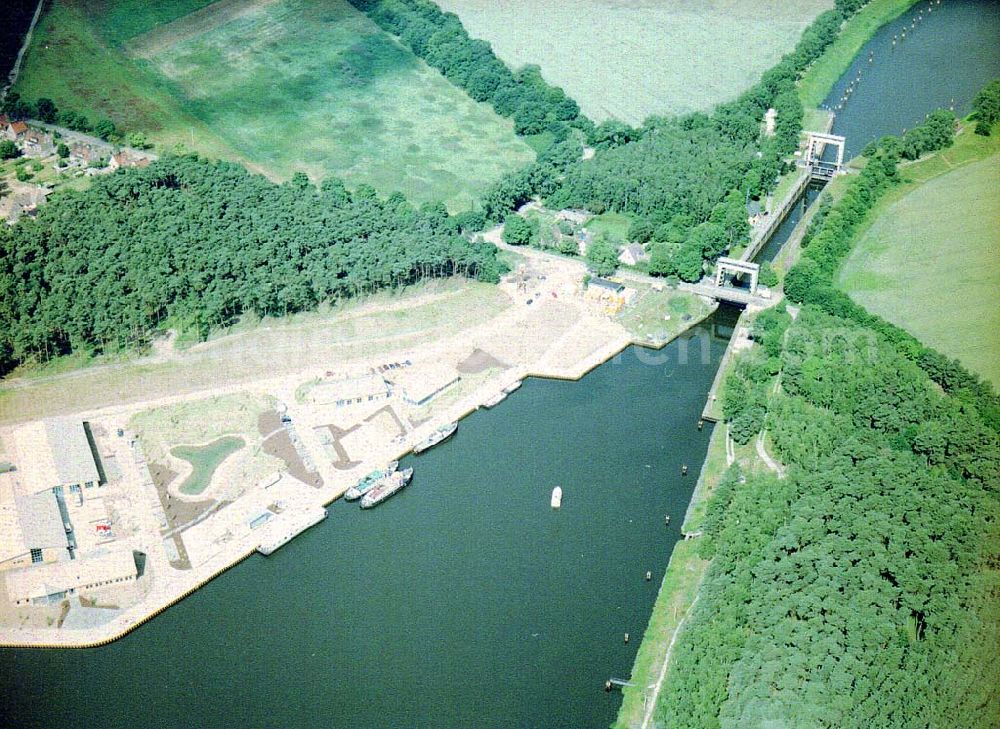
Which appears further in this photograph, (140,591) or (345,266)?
(345,266)

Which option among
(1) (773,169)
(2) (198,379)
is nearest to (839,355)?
(1) (773,169)

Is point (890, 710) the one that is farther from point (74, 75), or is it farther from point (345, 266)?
point (74, 75)

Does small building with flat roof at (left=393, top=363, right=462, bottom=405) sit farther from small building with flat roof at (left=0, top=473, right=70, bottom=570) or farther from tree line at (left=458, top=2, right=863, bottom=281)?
small building with flat roof at (left=0, top=473, right=70, bottom=570)

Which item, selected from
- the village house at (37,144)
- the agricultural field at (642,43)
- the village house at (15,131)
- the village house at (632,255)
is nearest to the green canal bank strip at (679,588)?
the village house at (632,255)

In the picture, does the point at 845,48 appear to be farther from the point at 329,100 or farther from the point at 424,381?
the point at 424,381

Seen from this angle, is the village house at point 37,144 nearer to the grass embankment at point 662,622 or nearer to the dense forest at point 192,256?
the dense forest at point 192,256
